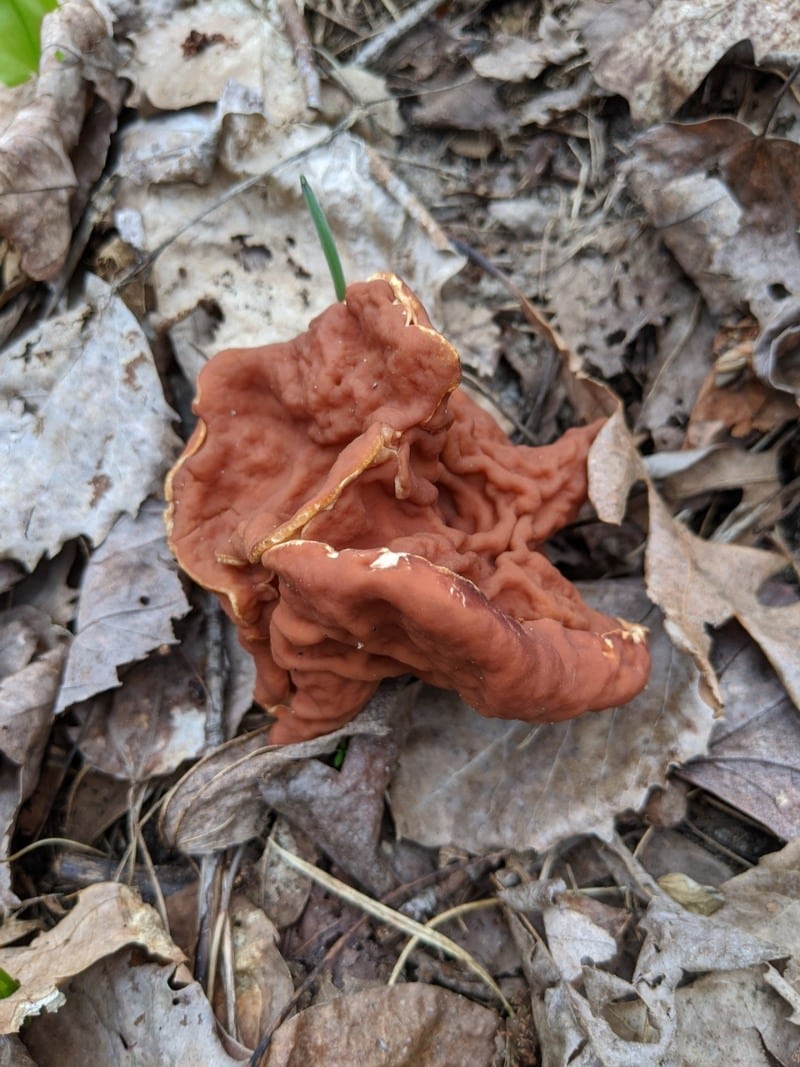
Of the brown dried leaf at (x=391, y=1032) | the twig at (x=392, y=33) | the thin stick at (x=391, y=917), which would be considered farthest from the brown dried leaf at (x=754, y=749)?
the twig at (x=392, y=33)

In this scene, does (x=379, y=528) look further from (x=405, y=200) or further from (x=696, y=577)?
(x=405, y=200)

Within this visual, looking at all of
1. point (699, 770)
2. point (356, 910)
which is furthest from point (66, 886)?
point (699, 770)

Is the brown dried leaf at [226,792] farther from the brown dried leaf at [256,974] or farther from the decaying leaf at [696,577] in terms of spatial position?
the decaying leaf at [696,577]

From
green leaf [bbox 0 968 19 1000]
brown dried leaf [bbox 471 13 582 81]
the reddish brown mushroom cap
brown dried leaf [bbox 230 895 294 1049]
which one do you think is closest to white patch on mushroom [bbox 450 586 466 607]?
the reddish brown mushroom cap

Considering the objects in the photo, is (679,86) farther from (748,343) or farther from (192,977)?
(192,977)

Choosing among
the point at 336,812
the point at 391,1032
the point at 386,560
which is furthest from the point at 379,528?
the point at 391,1032
